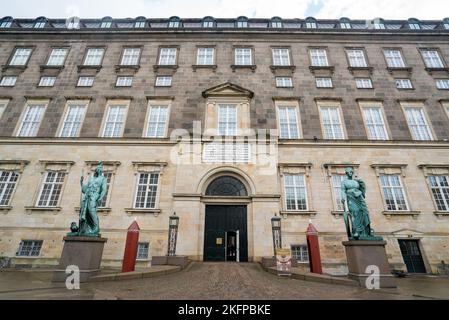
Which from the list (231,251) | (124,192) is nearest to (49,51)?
(124,192)

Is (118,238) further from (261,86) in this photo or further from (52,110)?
(261,86)

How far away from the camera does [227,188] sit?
16.6 metres

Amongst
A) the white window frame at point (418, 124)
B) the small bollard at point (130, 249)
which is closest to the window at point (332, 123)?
the white window frame at point (418, 124)

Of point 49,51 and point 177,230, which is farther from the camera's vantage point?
point 49,51

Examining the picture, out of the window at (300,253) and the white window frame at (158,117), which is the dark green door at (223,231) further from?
the white window frame at (158,117)

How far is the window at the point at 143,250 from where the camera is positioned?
1475 centimetres

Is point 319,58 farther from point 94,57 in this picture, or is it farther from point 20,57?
point 20,57

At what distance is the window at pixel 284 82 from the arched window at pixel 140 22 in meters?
15.9

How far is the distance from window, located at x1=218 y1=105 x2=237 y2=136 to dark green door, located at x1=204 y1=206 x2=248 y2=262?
605 cm

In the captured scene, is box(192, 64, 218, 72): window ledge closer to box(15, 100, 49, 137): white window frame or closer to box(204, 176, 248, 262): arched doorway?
box(204, 176, 248, 262): arched doorway

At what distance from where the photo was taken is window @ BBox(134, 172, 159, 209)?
16016mm

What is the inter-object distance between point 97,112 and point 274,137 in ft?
49.0

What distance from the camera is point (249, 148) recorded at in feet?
55.7

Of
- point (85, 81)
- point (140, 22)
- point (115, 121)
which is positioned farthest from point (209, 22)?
point (115, 121)
